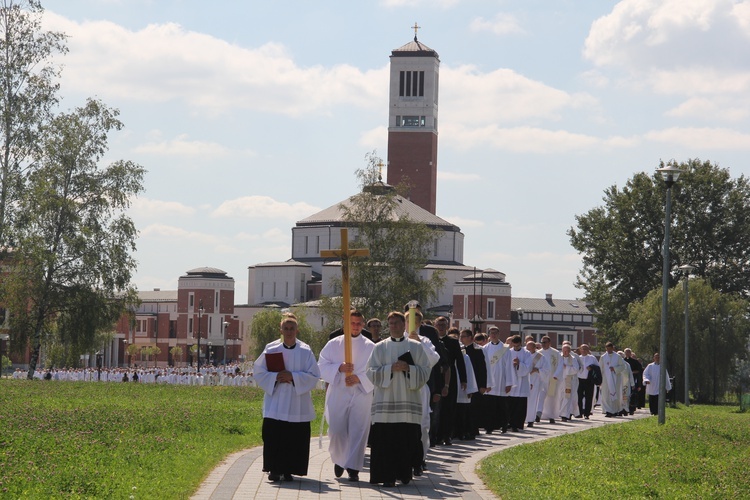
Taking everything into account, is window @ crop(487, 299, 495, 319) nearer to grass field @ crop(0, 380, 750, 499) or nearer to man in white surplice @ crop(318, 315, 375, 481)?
grass field @ crop(0, 380, 750, 499)

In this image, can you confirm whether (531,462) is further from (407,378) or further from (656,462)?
(407,378)

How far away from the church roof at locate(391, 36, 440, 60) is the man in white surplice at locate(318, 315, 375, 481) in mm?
102128

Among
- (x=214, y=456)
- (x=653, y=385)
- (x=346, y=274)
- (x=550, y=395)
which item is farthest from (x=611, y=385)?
(x=346, y=274)

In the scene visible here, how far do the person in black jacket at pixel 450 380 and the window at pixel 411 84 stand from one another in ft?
315

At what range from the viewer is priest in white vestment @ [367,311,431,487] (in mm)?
13859

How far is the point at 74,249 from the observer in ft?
167

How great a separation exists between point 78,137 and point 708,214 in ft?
106

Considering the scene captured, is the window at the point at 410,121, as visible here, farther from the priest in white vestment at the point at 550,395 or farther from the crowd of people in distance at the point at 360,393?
the crowd of people in distance at the point at 360,393

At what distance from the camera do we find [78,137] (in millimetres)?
51688

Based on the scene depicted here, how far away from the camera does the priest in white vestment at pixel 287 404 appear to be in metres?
13.8

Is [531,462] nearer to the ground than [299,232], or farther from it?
nearer to the ground

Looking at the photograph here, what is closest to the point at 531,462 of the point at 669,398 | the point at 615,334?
the point at 669,398

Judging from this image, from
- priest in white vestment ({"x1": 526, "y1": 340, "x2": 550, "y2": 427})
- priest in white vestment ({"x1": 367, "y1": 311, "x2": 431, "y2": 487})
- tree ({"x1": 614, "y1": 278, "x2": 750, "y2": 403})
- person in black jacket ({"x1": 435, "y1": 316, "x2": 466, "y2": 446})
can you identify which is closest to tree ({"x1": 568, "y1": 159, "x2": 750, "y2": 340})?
tree ({"x1": 614, "y1": 278, "x2": 750, "y2": 403})

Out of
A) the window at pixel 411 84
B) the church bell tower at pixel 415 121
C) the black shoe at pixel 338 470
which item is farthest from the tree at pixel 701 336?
the window at pixel 411 84
